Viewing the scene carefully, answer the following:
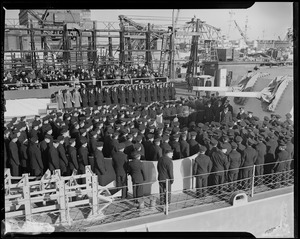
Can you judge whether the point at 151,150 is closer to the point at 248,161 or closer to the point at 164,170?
the point at 164,170

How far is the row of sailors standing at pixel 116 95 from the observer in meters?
9.82

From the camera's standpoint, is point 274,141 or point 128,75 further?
point 128,75

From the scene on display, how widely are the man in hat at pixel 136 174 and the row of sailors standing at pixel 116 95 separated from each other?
562 centimetres

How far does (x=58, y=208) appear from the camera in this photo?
408 cm

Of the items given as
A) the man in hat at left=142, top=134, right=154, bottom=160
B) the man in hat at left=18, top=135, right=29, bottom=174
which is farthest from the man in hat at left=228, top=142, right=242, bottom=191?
the man in hat at left=18, top=135, right=29, bottom=174

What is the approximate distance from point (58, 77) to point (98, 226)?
931 centimetres

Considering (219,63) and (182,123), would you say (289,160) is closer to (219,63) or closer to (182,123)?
(182,123)

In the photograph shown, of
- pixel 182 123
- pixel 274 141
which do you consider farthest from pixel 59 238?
pixel 182 123

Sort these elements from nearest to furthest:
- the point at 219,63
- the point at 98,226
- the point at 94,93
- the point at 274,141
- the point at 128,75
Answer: the point at 98,226, the point at 274,141, the point at 94,93, the point at 219,63, the point at 128,75

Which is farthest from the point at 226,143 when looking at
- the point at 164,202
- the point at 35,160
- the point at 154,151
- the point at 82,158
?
the point at 35,160

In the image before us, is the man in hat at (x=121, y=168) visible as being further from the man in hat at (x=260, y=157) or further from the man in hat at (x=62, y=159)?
the man in hat at (x=260, y=157)

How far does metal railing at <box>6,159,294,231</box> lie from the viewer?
161 inches

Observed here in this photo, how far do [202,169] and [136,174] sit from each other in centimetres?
97

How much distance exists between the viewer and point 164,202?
457 cm
